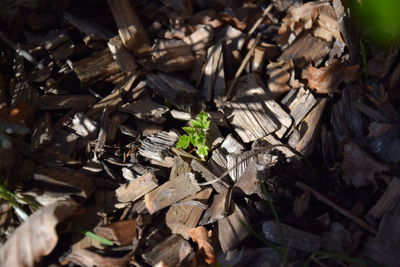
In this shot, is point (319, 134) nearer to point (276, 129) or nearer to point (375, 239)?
point (276, 129)

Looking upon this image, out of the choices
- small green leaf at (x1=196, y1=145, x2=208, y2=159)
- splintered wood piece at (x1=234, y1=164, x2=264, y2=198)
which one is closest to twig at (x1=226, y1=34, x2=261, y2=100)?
small green leaf at (x1=196, y1=145, x2=208, y2=159)

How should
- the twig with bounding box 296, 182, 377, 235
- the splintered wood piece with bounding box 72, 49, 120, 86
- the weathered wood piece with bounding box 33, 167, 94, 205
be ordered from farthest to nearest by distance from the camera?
the splintered wood piece with bounding box 72, 49, 120, 86, the weathered wood piece with bounding box 33, 167, 94, 205, the twig with bounding box 296, 182, 377, 235

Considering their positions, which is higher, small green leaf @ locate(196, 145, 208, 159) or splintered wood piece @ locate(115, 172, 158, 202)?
small green leaf @ locate(196, 145, 208, 159)

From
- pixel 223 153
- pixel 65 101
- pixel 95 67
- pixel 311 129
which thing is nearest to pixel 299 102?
pixel 311 129

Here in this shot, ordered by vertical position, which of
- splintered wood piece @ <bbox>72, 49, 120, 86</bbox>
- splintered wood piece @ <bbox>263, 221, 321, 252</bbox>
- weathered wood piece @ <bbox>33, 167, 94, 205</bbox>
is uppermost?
splintered wood piece @ <bbox>72, 49, 120, 86</bbox>

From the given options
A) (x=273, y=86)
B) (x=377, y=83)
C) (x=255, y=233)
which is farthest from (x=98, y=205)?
(x=377, y=83)

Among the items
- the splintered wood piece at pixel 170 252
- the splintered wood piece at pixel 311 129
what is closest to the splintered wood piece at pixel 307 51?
the splintered wood piece at pixel 311 129

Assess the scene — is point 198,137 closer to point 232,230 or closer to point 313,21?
point 232,230

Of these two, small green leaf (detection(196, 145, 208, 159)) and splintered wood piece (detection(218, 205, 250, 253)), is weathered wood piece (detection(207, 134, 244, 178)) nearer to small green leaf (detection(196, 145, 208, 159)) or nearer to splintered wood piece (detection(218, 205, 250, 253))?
small green leaf (detection(196, 145, 208, 159))

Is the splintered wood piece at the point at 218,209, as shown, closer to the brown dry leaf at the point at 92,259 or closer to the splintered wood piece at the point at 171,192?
the splintered wood piece at the point at 171,192
